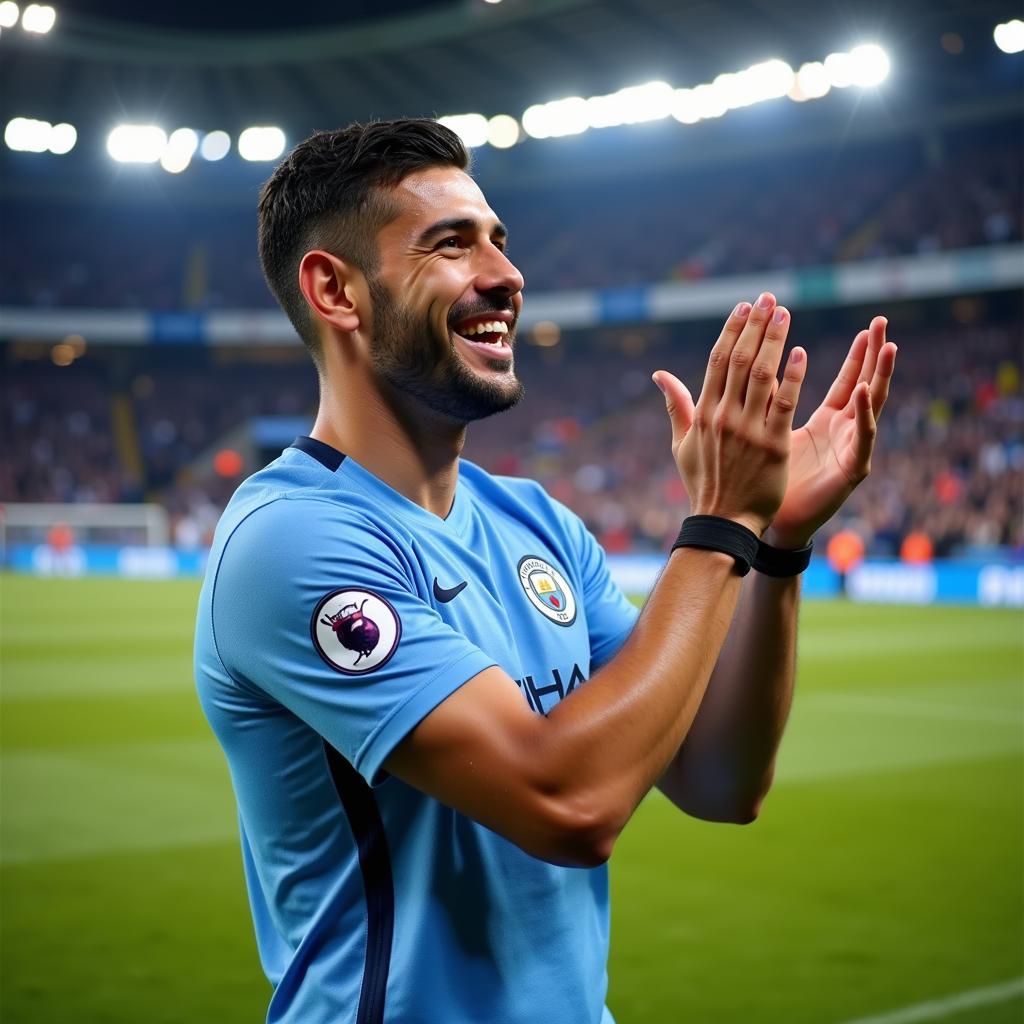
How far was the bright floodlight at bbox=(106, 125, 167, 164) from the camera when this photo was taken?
148ft

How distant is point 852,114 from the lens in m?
38.2

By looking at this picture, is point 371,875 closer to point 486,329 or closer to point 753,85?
point 486,329

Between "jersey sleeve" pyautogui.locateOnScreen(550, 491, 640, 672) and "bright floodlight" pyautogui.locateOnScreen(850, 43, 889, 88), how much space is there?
3322 centimetres

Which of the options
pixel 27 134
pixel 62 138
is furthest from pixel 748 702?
pixel 62 138

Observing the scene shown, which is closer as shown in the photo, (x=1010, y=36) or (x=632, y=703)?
(x=632, y=703)

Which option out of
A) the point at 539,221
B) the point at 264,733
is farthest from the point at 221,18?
the point at 264,733

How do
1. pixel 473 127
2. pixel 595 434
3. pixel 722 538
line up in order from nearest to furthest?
pixel 722 538, pixel 595 434, pixel 473 127

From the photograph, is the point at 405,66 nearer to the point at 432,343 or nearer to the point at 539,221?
the point at 539,221

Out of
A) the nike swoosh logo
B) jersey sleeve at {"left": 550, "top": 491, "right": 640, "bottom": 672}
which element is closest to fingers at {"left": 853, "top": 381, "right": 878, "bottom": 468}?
jersey sleeve at {"left": 550, "top": 491, "right": 640, "bottom": 672}

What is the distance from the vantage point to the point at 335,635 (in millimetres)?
1816

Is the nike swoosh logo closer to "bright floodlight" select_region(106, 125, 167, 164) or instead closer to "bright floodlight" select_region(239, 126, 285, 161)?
"bright floodlight" select_region(106, 125, 167, 164)

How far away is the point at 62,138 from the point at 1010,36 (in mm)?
31832

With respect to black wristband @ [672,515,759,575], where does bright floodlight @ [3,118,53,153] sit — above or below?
above

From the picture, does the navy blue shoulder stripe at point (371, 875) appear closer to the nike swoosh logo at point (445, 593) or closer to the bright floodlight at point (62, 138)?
the nike swoosh logo at point (445, 593)
